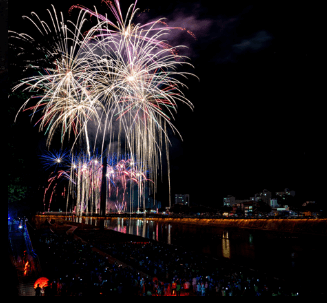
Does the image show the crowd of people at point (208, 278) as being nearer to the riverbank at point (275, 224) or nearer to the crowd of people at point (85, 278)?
the crowd of people at point (85, 278)

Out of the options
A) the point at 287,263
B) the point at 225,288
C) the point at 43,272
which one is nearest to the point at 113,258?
the point at 43,272


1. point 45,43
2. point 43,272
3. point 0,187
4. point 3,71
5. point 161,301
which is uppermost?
point 45,43

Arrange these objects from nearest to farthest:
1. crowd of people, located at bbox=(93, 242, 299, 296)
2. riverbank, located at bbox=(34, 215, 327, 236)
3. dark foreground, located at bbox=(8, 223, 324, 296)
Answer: dark foreground, located at bbox=(8, 223, 324, 296) → crowd of people, located at bbox=(93, 242, 299, 296) → riverbank, located at bbox=(34, 215, 327, 236)

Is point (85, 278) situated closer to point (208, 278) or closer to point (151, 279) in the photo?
point (151, 279)

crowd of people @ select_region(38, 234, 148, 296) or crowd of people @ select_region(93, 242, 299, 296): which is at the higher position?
crowd of people @ select_region(38, 234, 148, 296)

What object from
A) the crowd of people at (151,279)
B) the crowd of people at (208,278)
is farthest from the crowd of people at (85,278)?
the crowd of people at (208,278)

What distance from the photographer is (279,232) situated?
44.1m

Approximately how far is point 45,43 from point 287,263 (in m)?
21.3

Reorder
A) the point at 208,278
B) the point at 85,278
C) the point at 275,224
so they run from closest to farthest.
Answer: the point at 85,278
the point at 208,278
the point at 275,224

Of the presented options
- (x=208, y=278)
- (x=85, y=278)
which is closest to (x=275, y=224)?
(x=208, y=278)

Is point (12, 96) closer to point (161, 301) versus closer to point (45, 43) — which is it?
point (45, 43)

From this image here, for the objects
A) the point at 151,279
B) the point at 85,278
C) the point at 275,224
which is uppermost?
the point at 85,278

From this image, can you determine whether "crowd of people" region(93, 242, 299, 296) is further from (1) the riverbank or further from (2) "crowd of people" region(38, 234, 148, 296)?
(1) the riverbank

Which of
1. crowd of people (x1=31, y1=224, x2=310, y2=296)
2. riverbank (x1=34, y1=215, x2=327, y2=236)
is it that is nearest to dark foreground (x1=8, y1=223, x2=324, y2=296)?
crowd of people (x1=31, y1=224, x2=310, y2=296)
